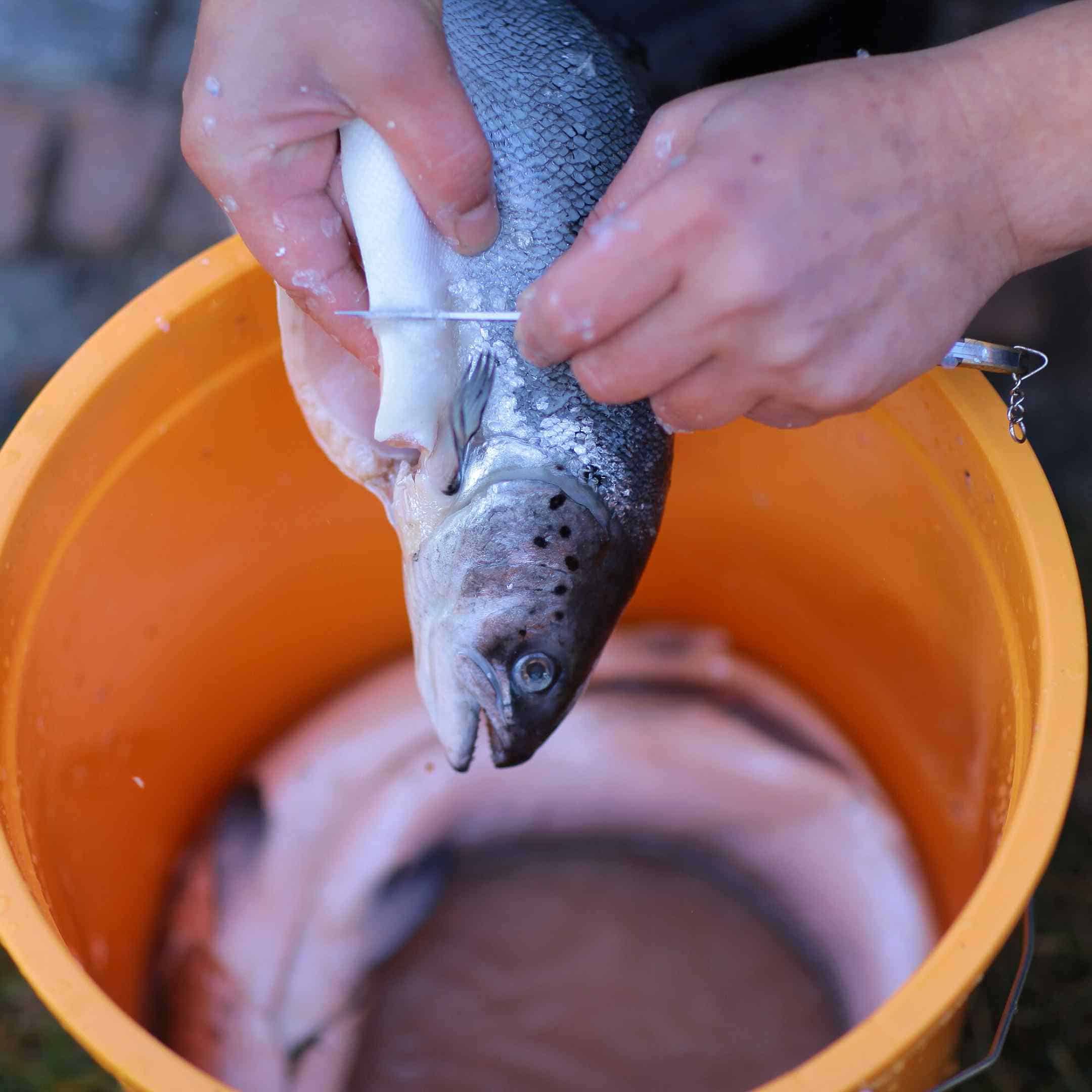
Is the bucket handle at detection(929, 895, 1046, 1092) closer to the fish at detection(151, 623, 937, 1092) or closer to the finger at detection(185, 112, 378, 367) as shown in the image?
the fish at detection(151, 623, 937, 1092)

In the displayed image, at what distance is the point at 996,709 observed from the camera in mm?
1049

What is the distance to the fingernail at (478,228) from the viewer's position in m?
0.87

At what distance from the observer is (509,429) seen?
0.94 m

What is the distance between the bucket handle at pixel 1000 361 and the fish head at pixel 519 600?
0.34 meters

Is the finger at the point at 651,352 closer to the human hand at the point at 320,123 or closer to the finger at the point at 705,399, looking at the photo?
the finger at the point at 705,399

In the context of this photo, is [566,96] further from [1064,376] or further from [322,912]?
[1064,376]

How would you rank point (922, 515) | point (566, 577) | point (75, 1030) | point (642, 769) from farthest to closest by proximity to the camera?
point (642, 769) → point (922, 515) → point (566, 577) → point (75, 1030)

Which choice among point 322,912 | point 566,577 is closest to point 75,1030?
point 566,577

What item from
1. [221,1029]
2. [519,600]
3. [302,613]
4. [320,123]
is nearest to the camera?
[320,123]

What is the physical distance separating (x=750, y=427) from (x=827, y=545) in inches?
7.0

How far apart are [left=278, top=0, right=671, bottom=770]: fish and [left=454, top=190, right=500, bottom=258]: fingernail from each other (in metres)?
0.01

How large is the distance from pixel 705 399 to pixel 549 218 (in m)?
0.24

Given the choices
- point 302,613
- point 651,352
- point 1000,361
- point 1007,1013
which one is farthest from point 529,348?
point 302,613

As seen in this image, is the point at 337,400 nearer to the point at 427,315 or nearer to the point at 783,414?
the point at 427,315
